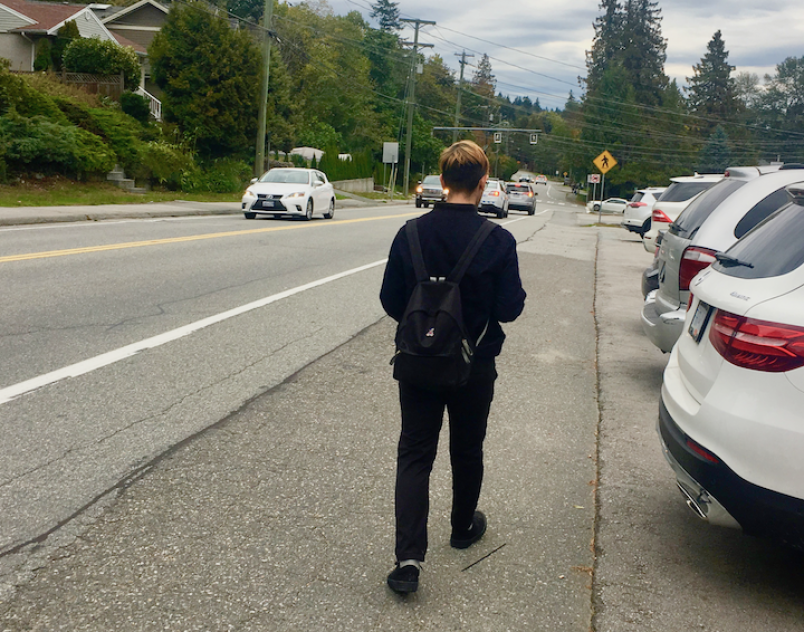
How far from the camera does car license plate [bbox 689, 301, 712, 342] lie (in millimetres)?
3922

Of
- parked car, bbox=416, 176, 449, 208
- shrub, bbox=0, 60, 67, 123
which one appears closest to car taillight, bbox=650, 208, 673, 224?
shrub, bbox=0, 60, 67, 123

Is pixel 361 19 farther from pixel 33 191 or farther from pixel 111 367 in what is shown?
pixel 111 367

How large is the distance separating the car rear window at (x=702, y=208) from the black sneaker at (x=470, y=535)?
3.84m

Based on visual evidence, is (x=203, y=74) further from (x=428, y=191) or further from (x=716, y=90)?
(x=716, y=90)

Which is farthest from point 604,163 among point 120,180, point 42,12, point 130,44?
point 42,12

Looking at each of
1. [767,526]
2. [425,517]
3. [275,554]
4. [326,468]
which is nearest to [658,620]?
[767,526]

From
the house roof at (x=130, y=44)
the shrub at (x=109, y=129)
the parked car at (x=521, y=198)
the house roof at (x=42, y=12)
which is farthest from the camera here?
the house roof at (x=130, y=44)

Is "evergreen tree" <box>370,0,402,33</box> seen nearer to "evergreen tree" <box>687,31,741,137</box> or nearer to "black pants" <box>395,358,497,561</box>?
"evergreen tree" <box>687,31,741,137</box>

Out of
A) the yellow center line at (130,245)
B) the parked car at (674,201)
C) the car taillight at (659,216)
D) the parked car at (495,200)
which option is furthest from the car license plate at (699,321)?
the parked car at (495,200)

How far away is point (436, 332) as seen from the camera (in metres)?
3.24

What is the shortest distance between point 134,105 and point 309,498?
30798 mm

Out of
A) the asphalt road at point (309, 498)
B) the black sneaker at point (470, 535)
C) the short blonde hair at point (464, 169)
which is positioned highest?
the short blonde hair at point (464, 169)

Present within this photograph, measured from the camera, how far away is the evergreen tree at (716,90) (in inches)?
4387

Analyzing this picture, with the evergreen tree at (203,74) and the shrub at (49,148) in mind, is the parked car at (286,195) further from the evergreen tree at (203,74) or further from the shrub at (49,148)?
the evergreen tree at (203,74)
